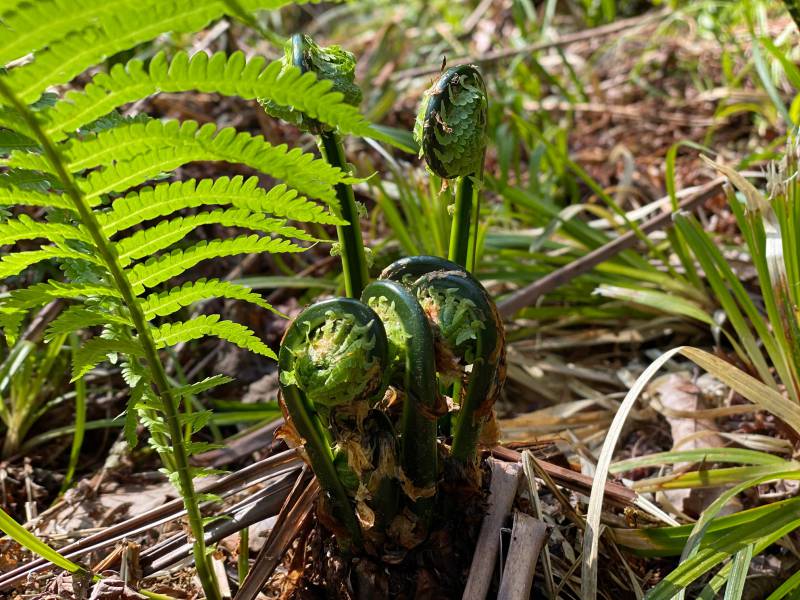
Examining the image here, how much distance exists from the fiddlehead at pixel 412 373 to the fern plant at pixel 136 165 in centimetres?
12

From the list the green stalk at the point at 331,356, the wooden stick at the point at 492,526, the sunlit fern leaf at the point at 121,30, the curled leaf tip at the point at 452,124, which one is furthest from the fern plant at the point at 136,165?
the wooden stick at the point at 492,526

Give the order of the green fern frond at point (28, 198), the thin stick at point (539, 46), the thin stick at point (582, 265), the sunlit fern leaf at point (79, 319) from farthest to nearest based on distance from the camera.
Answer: the thin stick at point (539, 46), the thin stick at point (582, 265), the sunlit fern leaf at point (79, 319), the green fern frond at point (28, 198)

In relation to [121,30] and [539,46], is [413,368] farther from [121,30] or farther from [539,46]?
[539,46]

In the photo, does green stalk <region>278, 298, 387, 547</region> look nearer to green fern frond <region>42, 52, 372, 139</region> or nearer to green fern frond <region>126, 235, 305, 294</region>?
green fern frond <region>126, 235, 305, 294</region>

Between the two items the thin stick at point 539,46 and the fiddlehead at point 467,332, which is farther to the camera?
the thin stick at point 539,46

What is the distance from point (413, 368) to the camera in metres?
0.98

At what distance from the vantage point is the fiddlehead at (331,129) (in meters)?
1.12

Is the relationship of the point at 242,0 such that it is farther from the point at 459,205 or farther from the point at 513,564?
the point at 513,564

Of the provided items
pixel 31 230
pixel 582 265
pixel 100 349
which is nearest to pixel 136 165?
pixel 31 230

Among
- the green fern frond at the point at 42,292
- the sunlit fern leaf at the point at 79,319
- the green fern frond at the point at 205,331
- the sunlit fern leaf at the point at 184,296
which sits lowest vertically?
the green fern frond at the point at 205,331

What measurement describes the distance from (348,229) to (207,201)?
283 millimetres

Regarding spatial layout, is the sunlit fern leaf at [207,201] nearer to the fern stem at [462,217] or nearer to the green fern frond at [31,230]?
the green fern frond at [31,230]

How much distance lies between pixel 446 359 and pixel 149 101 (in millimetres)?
2263

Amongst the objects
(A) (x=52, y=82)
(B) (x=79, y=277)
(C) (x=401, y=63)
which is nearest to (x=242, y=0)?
(A) (x=52, y=82)
